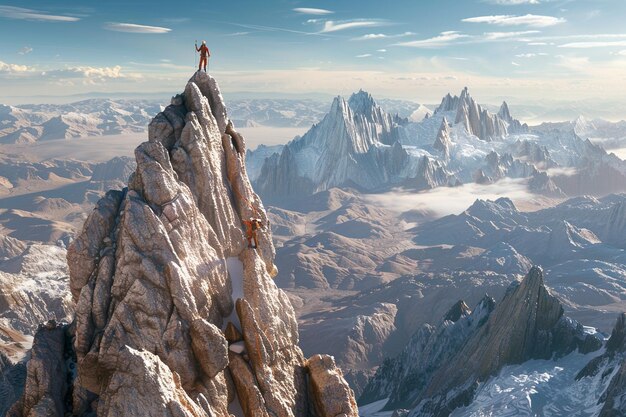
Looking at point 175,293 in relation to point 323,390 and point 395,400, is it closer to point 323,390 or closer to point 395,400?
point 323,390

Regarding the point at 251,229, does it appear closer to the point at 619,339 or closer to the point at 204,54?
the point at 204,54

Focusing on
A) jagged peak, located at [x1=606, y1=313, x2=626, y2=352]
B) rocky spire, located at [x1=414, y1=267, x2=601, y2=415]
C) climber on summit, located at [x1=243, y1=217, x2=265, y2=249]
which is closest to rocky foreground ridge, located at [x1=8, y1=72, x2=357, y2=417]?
climber on summit, located at [x1=243, y1=217, x2=265, y2=249]

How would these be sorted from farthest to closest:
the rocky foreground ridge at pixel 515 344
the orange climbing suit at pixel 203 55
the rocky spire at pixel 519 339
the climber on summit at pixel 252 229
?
1. the rocky spire at pixel 519 339
2. the rocky foreground ridge at pixel 515 344
3. the orange climbing suit at pixel 203 55
4. the climber on summit at pixel 252 229

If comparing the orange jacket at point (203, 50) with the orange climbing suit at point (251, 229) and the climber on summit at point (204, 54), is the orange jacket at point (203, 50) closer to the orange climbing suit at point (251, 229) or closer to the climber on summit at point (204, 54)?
the climber on summit at point (204, 54)

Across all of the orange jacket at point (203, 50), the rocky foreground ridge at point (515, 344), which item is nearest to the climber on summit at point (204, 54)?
the orange jacket at point (203, 50)

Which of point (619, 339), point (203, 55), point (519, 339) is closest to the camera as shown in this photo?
point (203, 55)

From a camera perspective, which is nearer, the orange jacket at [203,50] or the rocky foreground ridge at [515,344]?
the orange jacket at [203,50]

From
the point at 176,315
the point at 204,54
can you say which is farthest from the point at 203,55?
the point at 176,315

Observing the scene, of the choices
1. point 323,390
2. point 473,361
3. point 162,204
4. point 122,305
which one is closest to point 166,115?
point 162,204

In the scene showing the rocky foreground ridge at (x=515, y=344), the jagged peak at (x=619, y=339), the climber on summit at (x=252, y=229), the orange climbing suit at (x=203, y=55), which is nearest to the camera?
the climber on summit at (x=252, y=229)
